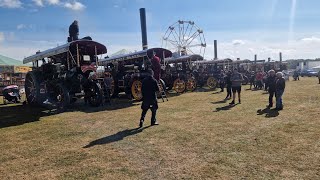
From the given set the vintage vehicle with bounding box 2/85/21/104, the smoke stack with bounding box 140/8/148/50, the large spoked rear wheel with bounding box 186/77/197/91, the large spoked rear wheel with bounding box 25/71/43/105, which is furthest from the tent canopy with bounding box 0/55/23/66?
the large spoked rear wheel with bounding box 186/77/197/91

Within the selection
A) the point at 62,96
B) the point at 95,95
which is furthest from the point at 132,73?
A: the point at 62,96

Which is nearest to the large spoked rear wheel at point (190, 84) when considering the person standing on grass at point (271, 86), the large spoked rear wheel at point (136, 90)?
the large spoked rear wheel at point (136, 90)

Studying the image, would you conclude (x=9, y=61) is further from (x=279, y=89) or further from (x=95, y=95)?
(x=279, y=89)

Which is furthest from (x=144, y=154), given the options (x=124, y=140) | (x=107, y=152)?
(x=124, y=140)

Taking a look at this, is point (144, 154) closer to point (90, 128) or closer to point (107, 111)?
point (90, 128)

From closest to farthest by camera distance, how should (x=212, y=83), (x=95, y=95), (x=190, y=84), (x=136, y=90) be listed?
(x=95, y=95) → (x=136, y=90) → (x=190, y=84) → (x=212, y=83)

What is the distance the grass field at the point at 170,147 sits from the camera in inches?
203

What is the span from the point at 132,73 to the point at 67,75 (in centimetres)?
389

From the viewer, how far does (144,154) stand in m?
6.18

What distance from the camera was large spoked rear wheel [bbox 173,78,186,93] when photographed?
19281 millimetres

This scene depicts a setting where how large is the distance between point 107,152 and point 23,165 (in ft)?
5.38

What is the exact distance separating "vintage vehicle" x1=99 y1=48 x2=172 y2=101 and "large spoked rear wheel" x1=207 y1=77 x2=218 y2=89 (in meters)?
6.50

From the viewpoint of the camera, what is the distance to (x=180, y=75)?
20.4m

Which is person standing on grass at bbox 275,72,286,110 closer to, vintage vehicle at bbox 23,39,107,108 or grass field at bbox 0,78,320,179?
grass field at bbox 0,78,320,179
